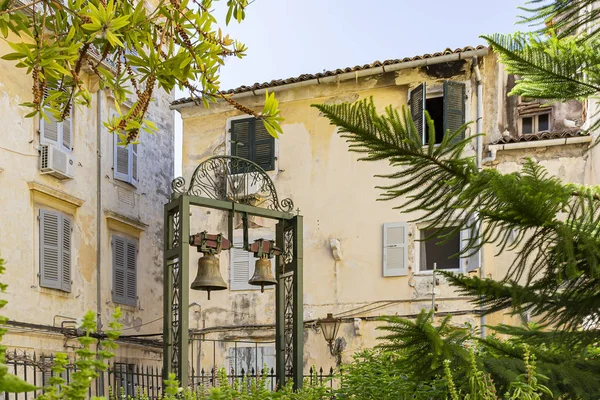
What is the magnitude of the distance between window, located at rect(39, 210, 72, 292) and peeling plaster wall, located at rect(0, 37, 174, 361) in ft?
0.45

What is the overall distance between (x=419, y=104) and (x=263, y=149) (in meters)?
3.34

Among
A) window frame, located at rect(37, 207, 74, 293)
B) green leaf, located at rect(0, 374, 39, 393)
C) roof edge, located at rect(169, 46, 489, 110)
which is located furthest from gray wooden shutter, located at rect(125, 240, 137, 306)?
green leaf, located at rect(0, 374, 39, 393)

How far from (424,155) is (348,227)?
12.0 metres

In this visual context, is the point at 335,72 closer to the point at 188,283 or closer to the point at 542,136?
the point at 542,136

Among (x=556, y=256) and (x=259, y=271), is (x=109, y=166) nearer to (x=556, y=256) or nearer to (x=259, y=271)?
(x=259, y=271)

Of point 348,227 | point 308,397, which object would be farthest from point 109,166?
point 308,397

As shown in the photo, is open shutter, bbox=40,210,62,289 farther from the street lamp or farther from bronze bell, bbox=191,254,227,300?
bronze bell, bbox=191,254,227,300

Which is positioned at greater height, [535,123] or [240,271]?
[535,123]

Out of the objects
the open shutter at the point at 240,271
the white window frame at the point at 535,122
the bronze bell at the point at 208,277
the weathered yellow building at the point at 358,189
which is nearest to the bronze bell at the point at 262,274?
the bronze bell at the point at 208,277

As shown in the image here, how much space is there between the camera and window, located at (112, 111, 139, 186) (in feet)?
54.5

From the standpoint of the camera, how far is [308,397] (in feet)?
20.1

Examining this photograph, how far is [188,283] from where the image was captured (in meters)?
8.16

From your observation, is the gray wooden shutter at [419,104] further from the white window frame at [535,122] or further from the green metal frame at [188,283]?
the green metal frame at [188,283]

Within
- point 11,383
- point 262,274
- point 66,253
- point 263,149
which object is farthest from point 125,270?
point 11,383
